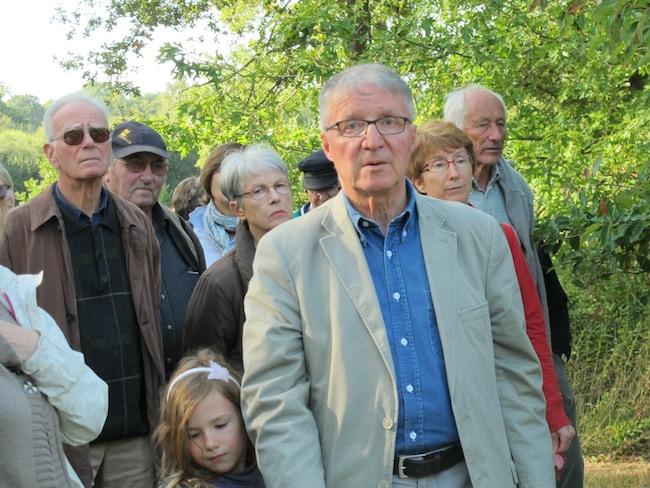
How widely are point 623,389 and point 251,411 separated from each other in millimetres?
7684

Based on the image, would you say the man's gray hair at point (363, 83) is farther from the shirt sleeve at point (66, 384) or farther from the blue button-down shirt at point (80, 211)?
the blue button-down shirt at point (80, 211)

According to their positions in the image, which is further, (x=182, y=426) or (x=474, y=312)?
(x=182, y=426)

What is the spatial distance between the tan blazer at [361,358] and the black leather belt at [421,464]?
2.1 inches

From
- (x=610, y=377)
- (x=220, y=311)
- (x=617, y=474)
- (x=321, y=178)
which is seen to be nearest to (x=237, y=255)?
(x=220, y=311)

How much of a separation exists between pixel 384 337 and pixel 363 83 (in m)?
0.80

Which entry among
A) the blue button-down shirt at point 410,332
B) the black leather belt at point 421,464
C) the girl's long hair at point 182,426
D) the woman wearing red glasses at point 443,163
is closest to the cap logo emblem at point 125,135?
the woman wearing red glasses at point 443,163

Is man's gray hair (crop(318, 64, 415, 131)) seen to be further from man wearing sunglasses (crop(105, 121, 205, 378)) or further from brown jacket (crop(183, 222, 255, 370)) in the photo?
man wearing sunglasses (crop(105, 121, 205, 378))

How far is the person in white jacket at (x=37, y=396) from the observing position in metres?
2.94

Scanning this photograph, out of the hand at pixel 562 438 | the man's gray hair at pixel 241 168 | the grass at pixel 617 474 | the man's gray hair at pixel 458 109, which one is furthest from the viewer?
the grass at pixel 617 474

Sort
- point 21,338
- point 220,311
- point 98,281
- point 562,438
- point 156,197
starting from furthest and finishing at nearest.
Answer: point 156,197, point 220,311, point 98,281, point 562,438, point 21,338

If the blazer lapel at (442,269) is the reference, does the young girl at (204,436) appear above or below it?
below

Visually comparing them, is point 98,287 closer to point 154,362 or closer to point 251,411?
point 154,362

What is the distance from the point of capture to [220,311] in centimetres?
433

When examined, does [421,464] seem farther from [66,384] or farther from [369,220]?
[66,384]
